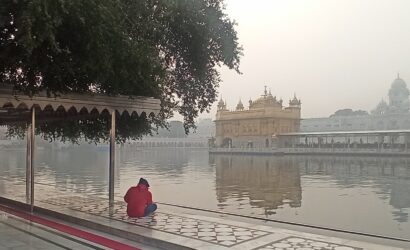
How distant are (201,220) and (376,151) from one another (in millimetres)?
47444

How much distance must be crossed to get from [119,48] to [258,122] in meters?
65.3

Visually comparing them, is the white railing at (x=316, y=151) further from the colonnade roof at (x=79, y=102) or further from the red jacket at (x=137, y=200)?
the red jacket at (x=137, y=200)

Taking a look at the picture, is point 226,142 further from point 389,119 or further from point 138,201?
point 138,201

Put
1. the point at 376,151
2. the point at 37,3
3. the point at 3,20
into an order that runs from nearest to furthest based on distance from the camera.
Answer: the point at 37,3
the point at 3,20
the point at 376,151

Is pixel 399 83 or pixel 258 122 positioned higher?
pixel 399 83

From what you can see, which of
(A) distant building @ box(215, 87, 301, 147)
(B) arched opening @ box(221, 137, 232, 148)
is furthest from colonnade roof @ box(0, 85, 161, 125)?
(B) arched opening @ box(221, 137, 232, 148)

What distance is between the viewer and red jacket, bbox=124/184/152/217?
7.46m

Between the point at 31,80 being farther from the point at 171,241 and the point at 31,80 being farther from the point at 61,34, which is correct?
the point at 171,241

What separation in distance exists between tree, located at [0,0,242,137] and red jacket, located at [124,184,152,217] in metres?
1.88

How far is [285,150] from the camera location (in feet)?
201

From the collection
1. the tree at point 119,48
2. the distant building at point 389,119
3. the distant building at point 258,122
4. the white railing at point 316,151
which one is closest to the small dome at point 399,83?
the distant building at point 389,119

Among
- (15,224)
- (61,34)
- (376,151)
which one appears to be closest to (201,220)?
(15,224)

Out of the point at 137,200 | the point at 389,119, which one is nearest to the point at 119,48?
the point at 137,200

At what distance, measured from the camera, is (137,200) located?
7531 mm
